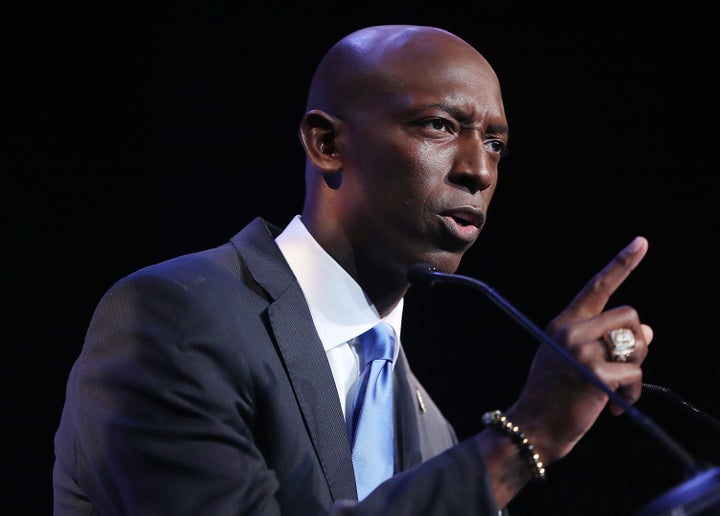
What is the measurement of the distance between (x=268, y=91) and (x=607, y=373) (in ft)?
7.93

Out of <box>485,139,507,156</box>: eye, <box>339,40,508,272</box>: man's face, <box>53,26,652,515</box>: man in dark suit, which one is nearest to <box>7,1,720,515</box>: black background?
<box>53,26,652,515</box>: man in dark suit

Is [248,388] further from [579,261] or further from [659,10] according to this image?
[659,10]

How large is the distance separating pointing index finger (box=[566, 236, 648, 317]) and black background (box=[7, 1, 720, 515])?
6.80ft

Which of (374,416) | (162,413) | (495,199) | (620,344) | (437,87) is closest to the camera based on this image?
(620,344)

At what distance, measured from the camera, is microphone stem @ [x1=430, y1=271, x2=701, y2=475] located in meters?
1.29

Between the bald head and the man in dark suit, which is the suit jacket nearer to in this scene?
the man in dark suit

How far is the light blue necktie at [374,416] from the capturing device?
2098mm

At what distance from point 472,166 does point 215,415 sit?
0.90m

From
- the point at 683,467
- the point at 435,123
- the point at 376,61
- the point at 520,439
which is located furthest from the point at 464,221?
the point at 683,467

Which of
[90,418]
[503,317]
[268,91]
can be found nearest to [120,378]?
[90,418]

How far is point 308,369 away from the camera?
2027 millimetres

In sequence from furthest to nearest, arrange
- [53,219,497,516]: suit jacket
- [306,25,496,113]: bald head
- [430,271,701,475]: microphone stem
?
[306,25,496,113]: bald head → [53,219,497,516]: suit jacket → [430,271,701,475]: microphone stem

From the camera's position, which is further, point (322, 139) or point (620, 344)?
point (322, 139)

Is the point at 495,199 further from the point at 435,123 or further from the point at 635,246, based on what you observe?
the point at 635,246
